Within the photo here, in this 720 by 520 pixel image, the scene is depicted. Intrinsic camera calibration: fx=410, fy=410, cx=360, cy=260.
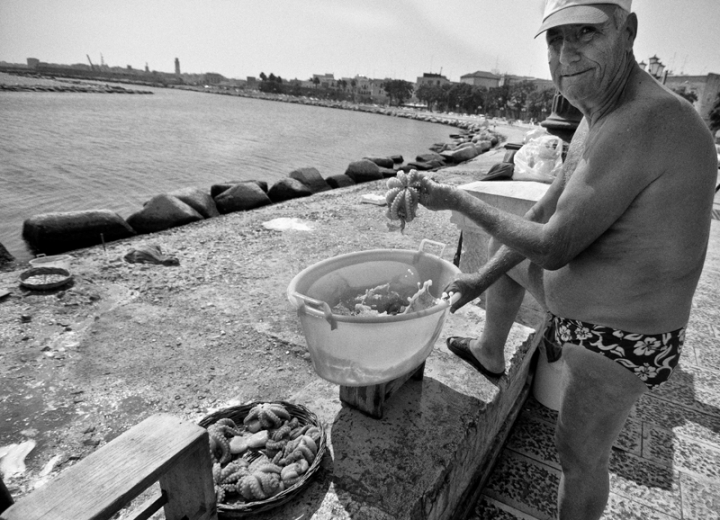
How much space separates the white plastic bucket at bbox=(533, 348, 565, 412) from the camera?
2.95m

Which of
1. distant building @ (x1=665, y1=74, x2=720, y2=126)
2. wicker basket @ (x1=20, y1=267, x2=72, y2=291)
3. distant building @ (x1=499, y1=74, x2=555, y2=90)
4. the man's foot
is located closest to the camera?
the man's foot

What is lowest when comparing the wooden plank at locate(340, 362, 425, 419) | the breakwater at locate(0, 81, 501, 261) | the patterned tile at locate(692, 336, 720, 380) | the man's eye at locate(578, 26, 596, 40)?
the breakwater at locate(0, 81, 501, 261)

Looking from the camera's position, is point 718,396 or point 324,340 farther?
point 718,396

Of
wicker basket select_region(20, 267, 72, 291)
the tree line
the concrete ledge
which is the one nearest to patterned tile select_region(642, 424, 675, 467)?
the concrete ledge

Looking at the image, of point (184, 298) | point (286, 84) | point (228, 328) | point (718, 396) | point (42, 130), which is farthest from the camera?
point (286, 84)

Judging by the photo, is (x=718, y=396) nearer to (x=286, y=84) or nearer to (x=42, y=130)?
(x=42, y=130)

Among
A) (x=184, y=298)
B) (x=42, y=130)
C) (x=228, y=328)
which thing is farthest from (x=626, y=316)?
(x=42, y=130)

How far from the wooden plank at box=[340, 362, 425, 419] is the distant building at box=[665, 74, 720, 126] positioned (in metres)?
56.7

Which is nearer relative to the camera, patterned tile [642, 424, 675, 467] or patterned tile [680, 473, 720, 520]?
patterned tile [680, 473, 720, 520]

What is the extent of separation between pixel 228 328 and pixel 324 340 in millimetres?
2754

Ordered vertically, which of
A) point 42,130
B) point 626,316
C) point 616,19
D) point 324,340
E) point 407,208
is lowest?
point 42,130

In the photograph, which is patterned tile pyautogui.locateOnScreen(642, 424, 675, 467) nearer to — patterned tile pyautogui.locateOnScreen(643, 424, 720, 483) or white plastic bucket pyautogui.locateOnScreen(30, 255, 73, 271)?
patterned tile pyautogui.locateOnScreen(643, 424, 720, 483)

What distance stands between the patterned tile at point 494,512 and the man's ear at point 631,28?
2299 millimetres

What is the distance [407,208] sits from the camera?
5.82ft
